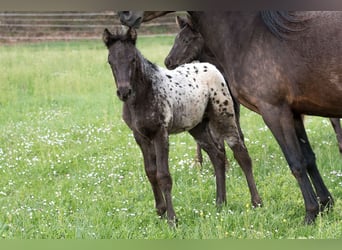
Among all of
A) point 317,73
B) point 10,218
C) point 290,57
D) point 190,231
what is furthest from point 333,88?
point 10,218

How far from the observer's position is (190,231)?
3.77 m

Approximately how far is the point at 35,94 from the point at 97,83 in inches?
60.4

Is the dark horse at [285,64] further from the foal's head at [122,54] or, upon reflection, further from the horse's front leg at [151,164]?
the horse's front leg at [151,164]

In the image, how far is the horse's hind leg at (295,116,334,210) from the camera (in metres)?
4.16

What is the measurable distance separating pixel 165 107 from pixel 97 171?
2.05 m

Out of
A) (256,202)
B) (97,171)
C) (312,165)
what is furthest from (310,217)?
(97,171)

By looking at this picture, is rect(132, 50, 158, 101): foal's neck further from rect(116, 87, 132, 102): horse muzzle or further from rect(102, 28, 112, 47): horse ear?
rect(116, 87, 132, 102): horse muzzle

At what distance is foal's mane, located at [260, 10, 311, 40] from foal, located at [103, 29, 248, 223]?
4.16 ft

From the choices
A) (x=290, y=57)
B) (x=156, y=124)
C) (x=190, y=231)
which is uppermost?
(x=290, y=57)

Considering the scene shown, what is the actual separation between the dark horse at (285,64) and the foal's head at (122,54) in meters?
0.61

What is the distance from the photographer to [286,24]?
3420mm

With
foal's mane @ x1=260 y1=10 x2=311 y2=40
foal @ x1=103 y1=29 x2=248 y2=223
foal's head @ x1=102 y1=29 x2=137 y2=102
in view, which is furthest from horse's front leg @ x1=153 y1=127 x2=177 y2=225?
foal's mane @ x1=260 y1=10 x2=311 y2=40

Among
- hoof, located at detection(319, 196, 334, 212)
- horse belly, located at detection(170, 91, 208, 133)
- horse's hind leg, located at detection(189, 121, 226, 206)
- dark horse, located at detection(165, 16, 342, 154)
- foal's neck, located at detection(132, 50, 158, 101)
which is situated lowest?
hoof, located at detection(319, 196, 334, 212)

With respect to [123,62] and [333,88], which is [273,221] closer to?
[333,88]
